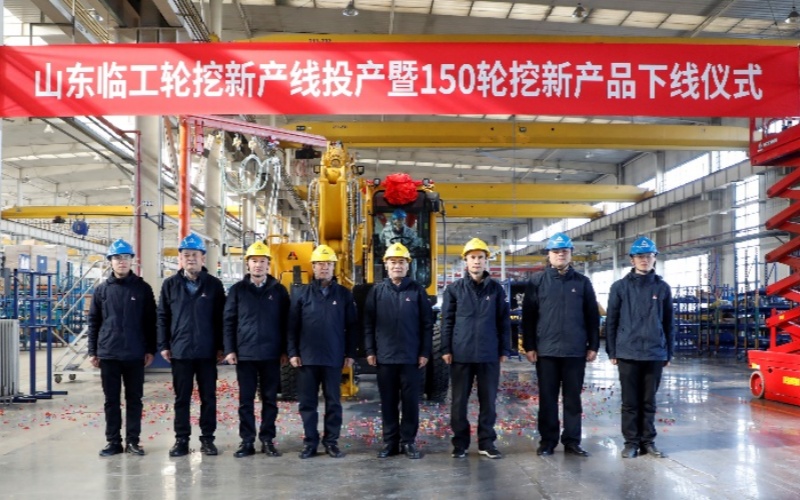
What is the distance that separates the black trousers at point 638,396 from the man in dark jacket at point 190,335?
12.1ft

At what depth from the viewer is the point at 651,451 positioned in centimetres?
675

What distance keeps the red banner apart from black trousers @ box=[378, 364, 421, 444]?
2.61 m

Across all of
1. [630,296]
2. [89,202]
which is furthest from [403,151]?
Result: [630,296]

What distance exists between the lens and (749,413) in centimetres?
946

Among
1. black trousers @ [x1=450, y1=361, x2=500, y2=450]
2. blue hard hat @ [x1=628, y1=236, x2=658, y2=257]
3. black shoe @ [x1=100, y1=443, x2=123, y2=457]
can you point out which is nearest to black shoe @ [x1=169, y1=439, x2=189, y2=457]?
black shoe @ [x1=100, y1=443, x2=123, y2=457]

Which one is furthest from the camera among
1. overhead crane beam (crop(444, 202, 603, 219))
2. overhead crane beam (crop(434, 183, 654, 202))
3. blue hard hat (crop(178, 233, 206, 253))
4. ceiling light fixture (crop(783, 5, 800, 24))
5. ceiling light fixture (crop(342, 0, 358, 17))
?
overhead crane beam (crop(444, 202, 603, 219))

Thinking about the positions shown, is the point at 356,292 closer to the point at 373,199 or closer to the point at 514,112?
the point at 373,199

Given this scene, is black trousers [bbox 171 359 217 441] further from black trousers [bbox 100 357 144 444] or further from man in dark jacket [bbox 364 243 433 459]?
man in dark jacket [bbox 364 243 433 459]

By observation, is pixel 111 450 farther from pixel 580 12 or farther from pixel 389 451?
pixel 580 12

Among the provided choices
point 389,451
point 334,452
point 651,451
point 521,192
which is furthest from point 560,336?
point 521,192

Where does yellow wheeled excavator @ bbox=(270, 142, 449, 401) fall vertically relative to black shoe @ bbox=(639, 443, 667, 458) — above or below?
above

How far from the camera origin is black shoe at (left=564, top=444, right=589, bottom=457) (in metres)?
6.75

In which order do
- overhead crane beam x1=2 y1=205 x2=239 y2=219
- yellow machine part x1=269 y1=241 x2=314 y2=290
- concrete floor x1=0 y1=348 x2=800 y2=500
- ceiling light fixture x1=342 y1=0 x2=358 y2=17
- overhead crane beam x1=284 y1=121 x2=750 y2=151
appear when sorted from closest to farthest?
concrete floor x1=0 y1=348 x2=800 y2=500, yellow machine part x1=269 y1=241 x2=314 y2=290, ceiling light fixture x1=342 y1=0 x2=358 y2=17, overhead crane beam x1=284 y1=121 x2=750 y2=151, overhead crane beam x1=2 y1=205 x2=239 y2=219

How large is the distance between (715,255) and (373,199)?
1648 cm
